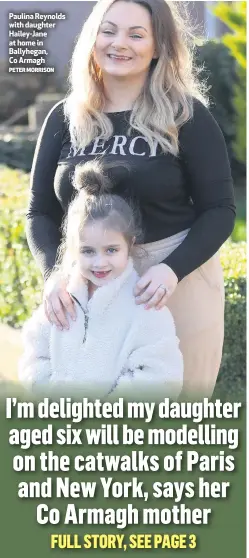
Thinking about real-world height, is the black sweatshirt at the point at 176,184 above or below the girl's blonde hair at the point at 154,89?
below

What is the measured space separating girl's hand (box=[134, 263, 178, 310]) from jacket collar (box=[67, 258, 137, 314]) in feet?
0.16

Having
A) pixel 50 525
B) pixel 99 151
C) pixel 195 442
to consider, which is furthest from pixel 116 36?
pixel 50 525

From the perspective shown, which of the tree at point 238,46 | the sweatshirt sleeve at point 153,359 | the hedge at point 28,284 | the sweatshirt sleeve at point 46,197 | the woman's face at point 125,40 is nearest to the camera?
the sweatshirt sleeve at point 153,359

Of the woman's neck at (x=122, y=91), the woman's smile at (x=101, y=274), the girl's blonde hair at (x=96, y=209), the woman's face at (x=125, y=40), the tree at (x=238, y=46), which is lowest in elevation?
the woman's smile at (x=101, y=274)

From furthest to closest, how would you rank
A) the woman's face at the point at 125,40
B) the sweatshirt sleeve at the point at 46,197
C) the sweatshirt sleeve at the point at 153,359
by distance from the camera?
the sweatshirt sleeve at the point at 46,197
the woman's face at the point at 125,40
the sweatshirt sleeve at the point at 153,359

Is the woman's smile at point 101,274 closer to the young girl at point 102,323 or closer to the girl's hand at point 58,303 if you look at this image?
the young girl at point 102,323

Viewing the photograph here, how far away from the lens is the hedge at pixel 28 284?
523 centimetres

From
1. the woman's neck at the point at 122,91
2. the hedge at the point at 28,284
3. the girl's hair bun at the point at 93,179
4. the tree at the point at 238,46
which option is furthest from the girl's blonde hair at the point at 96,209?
the tree at the point at 238,46

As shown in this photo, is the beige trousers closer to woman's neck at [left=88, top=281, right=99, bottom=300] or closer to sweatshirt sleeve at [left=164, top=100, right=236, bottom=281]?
sweatshirt sleeve at [left=164, top=100, right=236, bottom=281]

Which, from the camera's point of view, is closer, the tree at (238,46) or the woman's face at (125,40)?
the woman's face at (125,40)

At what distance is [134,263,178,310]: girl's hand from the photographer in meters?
2.83

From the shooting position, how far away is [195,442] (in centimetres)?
330

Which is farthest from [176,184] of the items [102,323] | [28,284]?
[28,284]

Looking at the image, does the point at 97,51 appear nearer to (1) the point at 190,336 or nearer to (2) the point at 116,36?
(2) the point at 116,36
